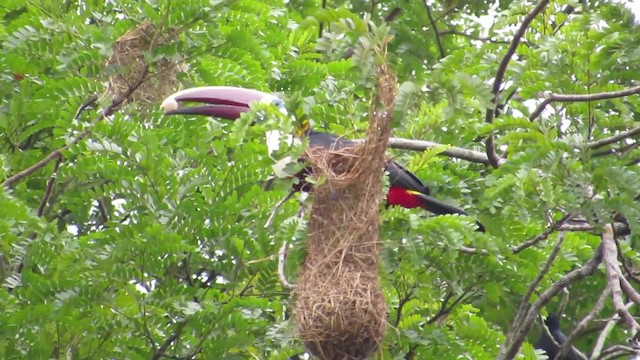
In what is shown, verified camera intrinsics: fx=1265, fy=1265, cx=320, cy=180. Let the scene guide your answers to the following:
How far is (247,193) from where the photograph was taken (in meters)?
6.15

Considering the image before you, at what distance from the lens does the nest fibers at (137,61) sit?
6.52 m

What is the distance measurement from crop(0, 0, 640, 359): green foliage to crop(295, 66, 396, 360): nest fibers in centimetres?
15

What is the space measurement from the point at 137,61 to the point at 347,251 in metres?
2.13

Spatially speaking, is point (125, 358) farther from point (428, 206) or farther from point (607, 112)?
point (607, 112)

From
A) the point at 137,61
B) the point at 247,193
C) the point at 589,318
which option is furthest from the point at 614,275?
the point at 137,61

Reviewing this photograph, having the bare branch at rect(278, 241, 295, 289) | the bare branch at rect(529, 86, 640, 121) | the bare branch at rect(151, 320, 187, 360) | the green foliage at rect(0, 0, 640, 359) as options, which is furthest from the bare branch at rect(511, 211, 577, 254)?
the bare branch at rect(151, 320, 187, 360)

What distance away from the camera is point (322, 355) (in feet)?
16.2

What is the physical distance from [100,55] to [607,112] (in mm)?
2612

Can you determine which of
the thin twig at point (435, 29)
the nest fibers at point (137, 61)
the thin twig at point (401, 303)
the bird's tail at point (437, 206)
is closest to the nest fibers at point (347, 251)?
the thin twig at point (401, 303)

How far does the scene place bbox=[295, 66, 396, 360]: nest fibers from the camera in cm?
489

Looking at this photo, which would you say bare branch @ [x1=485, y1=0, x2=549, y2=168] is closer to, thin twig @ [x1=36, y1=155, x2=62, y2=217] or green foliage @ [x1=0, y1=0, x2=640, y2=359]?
green foliage @ [x1=0, y1=0, x2=640, y2=359]

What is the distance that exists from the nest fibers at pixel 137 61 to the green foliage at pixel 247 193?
49mm

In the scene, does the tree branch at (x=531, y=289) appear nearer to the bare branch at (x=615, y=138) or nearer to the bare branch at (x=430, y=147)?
the bare branch at (x=430, y=147)

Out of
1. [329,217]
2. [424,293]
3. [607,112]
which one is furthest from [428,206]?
[329,217]
